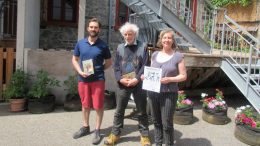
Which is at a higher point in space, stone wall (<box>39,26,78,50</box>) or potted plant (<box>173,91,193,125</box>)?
stone wall (<box>39,26,78,50</box>)

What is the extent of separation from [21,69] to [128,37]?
315 cm

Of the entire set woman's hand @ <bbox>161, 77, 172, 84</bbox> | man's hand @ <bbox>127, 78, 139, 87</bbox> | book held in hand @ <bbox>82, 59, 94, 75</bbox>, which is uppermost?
book held in hand @ <bbox>82, 59, 94, 75</bbox>

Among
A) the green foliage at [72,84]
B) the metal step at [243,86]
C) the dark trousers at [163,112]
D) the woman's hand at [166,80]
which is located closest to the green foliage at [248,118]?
the metal step at [243,86]

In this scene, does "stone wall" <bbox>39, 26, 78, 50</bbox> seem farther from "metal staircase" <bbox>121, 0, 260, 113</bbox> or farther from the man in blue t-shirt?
the man in blue t-shirt

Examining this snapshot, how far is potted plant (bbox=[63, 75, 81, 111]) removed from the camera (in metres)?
6.01

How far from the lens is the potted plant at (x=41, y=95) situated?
5734 mm

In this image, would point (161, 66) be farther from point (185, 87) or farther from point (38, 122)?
point (185, 87)

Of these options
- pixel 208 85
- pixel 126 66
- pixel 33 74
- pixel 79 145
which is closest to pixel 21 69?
pixel 33 74

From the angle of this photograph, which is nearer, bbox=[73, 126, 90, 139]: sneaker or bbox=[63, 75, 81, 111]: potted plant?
bbox=[73, 126, 90, 139]: sneaker

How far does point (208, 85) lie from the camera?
8.35 metres

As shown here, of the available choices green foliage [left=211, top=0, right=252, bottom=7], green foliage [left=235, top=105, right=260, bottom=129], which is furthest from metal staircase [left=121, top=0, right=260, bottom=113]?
green foliage [left=211, top=0, right=252, bottom=7]

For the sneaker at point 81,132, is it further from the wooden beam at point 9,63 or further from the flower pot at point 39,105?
the wooden beam at point 9,63

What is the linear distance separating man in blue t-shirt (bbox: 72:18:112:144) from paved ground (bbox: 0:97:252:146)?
547 mm

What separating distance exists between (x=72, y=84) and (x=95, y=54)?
206cm
